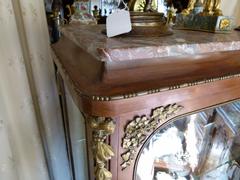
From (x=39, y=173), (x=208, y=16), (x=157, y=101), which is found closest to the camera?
(x=157, y=101)

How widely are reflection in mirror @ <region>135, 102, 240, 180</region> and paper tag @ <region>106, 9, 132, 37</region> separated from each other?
0.23 metres

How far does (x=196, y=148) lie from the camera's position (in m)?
0.60

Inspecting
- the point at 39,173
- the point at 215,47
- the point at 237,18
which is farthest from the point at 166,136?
the point at 237,18

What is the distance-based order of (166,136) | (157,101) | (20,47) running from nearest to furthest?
(157,101) < (166,136) < (20,47)

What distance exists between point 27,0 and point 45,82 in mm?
298

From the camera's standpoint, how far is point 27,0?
2.22 ft

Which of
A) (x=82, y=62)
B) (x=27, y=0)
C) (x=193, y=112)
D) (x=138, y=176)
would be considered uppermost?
(x=27, y=0)

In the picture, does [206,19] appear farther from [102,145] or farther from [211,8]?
[102,145]

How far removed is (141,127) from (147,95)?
0.08 m

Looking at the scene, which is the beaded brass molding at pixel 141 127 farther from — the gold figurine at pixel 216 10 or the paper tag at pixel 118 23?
the gold figurine at pixel 216 10

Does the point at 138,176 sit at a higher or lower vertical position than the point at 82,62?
lower

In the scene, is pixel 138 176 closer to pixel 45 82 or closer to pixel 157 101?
pixel 157 101

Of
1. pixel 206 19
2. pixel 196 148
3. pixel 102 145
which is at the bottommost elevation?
pixel 196 148

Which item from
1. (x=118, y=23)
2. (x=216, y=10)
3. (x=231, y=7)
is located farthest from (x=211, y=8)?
(x=231, y=7)
